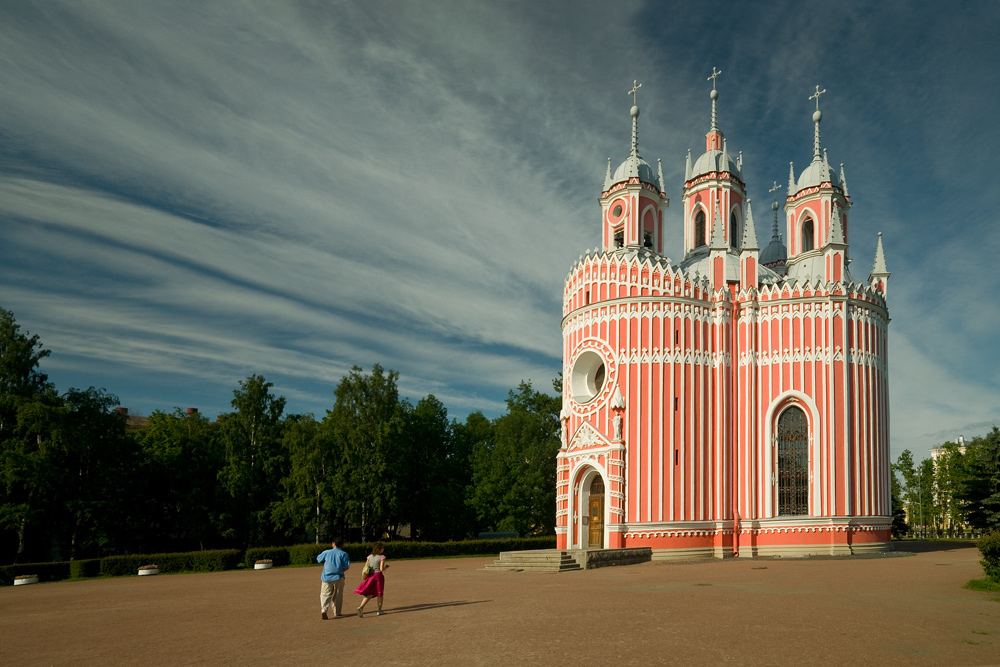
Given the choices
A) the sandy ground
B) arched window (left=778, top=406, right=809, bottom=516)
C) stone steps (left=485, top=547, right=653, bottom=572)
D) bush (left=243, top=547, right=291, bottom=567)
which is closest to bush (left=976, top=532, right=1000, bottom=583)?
the sandy ground

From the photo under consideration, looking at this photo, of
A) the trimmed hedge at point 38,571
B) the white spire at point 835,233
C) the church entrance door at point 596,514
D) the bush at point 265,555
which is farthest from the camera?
the white spire at point 835,233

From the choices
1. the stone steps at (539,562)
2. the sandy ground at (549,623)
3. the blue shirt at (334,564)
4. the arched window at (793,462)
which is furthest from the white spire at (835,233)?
the blue shirt at (334,564)

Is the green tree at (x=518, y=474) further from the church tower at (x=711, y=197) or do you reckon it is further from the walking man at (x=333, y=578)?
the walking man at (x=333, y=578)

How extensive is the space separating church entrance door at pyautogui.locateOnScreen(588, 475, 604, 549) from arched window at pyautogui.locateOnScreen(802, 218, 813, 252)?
18077 mm

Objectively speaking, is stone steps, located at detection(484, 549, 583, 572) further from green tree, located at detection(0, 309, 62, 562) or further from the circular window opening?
green tree, located at detection(0, 309, 62, 562)

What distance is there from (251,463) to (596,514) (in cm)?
2323

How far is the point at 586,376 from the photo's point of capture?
1460 inches

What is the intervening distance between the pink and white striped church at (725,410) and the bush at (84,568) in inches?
815

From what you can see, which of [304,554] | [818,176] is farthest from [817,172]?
[304,554]

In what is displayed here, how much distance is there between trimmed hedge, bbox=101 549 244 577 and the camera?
33.2 metres

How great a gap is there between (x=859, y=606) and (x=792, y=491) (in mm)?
19787

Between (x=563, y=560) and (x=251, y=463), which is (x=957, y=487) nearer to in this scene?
(x=563, y=560)

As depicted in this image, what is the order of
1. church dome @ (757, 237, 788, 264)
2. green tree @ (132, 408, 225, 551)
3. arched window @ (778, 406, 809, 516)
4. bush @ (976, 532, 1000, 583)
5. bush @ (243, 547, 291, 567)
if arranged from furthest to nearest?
church dome @ (757, 237, 788, 264) → green tree @ (132, 408, 225, 551) → bush @ (243, 547, 291, 567) → arched window @ (778, 406, 809, 516) → bush @ (976, 532, 1000, 583)

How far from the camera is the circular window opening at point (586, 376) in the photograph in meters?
36.5
